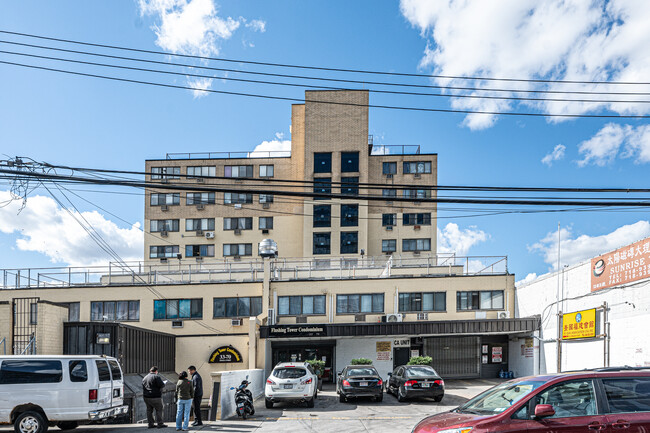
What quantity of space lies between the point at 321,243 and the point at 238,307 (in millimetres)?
18934

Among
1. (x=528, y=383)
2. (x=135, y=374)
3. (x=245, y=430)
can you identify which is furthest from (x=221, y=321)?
(x=528, y=383)

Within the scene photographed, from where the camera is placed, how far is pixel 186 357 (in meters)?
31.3

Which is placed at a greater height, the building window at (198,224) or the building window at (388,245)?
the building window at (198,224)

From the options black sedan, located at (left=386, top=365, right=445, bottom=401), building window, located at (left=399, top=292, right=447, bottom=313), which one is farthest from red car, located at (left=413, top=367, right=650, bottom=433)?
building window, located at (left=399, top=292, right=447, bottom=313)

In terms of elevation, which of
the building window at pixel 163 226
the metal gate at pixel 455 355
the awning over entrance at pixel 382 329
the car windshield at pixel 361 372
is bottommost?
the metal gate at pixel 455 355

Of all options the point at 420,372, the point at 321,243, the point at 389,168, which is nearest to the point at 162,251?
the point at 321,243

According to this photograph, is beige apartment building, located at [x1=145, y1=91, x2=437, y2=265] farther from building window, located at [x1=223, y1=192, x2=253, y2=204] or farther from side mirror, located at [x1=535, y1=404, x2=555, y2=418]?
side mirror, located at [x1=535, y1=404, x2=555, y2=418]

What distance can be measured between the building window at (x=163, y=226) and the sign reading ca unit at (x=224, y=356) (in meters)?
24.9

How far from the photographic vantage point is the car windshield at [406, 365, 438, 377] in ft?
68.9

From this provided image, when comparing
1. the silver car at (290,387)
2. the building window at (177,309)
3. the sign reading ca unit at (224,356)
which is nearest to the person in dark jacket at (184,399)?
the silver car at (290,387)

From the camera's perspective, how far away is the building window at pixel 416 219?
52.4m

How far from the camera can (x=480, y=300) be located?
106ft

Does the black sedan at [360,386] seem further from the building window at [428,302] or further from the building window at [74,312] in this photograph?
the building window at [74,312]

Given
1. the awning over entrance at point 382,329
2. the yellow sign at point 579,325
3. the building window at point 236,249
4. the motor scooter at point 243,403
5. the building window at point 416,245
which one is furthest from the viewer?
the building window at point 236,249
